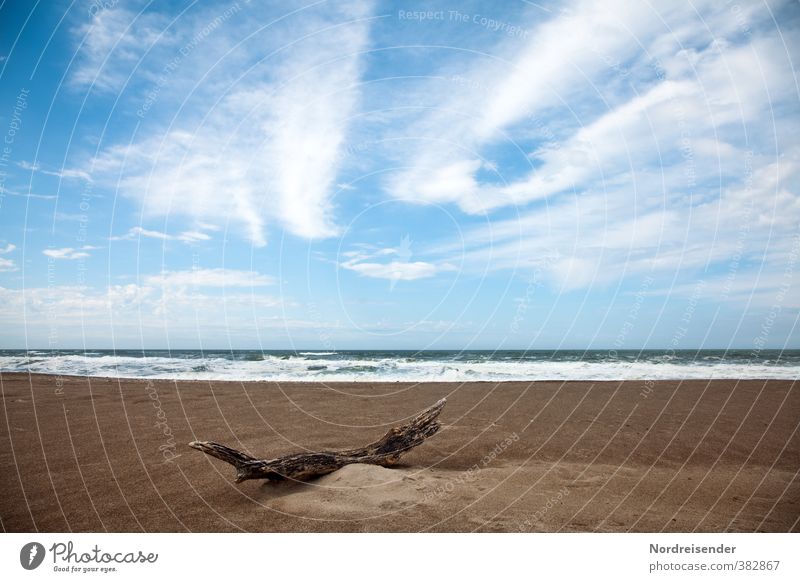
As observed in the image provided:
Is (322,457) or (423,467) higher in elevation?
(322,457)

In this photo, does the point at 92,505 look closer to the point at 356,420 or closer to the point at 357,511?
the point at 357,511

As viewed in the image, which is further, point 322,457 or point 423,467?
point 423,467

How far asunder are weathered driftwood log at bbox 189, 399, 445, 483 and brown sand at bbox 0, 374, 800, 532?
0.21 m

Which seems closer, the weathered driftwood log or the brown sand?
the brown sand

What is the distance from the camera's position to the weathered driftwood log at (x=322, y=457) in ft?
20.9

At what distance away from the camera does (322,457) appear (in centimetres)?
698

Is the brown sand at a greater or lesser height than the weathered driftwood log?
lesser

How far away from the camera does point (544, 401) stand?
16328 mm

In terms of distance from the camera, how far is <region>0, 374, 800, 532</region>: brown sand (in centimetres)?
586

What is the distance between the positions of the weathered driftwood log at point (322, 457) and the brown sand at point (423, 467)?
0.21m

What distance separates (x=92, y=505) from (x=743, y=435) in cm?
1323

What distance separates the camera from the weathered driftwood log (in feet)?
20.9

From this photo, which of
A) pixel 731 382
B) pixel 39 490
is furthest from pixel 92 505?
pixel 731 382

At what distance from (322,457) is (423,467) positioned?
6.11 feet
